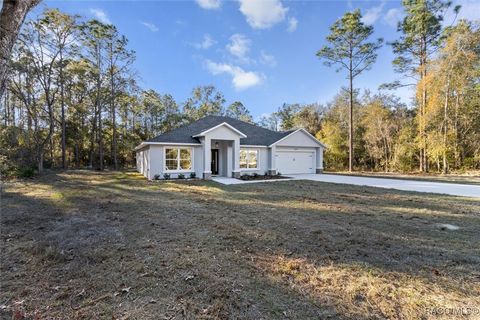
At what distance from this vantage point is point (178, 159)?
15.6m

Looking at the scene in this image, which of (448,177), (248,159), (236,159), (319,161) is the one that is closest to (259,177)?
(248,159)

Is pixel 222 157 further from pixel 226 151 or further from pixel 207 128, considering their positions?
pixel 207 128

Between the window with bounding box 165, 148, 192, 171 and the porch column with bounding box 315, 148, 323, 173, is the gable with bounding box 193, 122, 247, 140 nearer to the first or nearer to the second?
the window with bounding box 165, 148, 192, 171

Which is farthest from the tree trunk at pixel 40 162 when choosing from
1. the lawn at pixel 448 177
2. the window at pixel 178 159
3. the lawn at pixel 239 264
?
the lawn at pixel 448 177

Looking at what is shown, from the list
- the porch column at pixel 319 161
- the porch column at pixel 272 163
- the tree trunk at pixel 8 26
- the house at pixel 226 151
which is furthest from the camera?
the porch column at pixel 319 161

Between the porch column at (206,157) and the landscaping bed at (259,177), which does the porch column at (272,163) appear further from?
the porch column at (206,157)

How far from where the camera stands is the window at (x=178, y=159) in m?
15.4

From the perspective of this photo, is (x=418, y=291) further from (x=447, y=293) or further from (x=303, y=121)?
(x=303, y=121)

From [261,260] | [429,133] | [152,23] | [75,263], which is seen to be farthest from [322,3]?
[75,263]

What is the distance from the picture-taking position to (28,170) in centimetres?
1694

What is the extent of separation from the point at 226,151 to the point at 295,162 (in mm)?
6618

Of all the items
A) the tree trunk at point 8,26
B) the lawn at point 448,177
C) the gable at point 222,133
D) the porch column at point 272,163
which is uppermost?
the gable at point 222,133

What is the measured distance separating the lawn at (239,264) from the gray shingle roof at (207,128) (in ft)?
30.4

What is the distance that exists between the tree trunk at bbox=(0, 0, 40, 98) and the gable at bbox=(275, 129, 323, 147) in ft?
55.4
